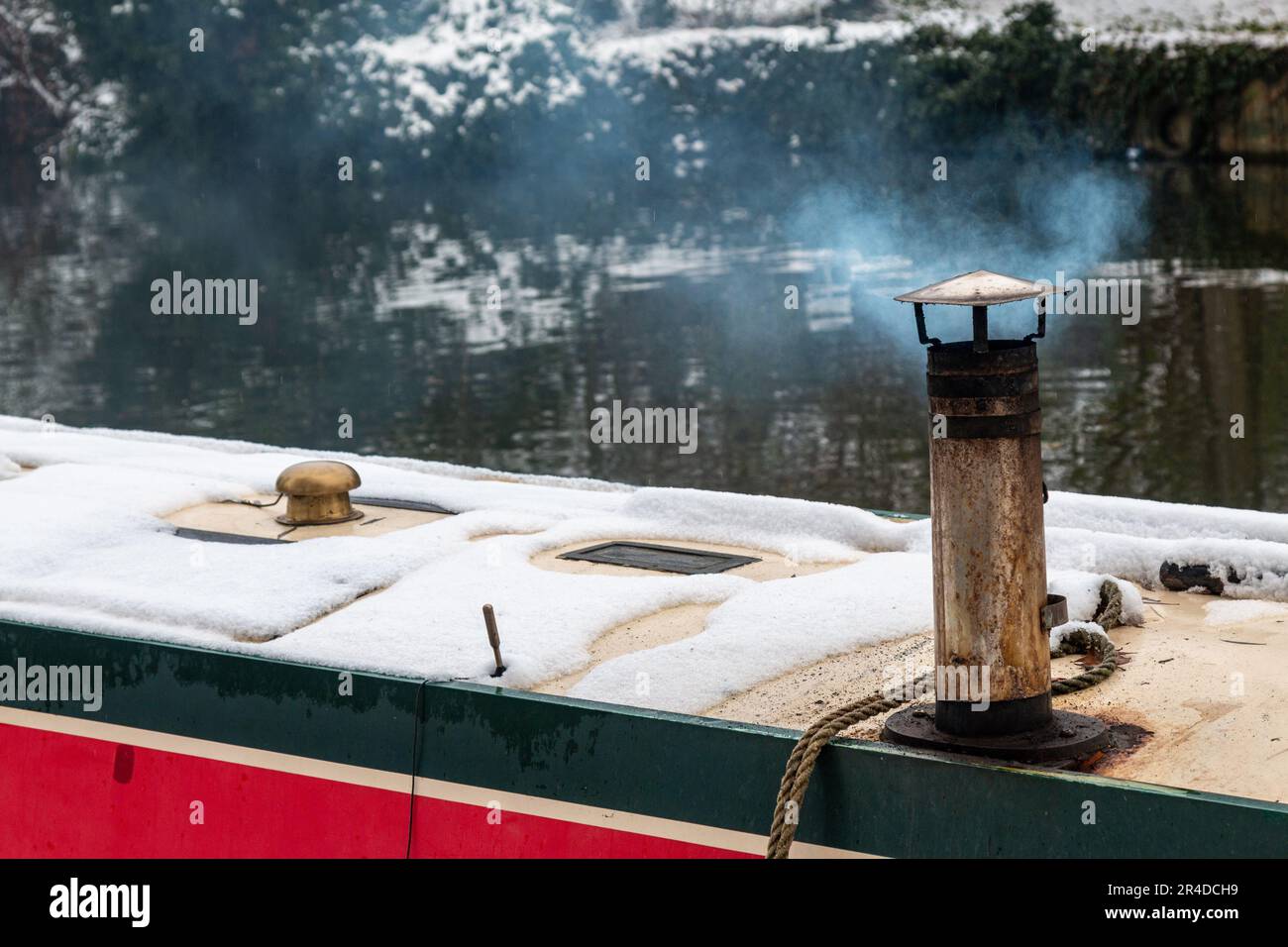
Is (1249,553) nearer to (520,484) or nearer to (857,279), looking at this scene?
(520,484)

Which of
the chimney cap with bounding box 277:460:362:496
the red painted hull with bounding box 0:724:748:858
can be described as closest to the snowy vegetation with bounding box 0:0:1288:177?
the chimney cap with bounding box 277:460:362:496

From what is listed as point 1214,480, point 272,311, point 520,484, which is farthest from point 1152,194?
point 520,484

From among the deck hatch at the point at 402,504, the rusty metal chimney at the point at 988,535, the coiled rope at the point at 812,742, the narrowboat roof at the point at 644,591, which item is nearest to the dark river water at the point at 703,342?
the deck hatch at the point at 402,504

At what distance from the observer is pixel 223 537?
5375 millimetres

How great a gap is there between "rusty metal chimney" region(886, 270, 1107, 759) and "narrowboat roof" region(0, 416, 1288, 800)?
0.26 m

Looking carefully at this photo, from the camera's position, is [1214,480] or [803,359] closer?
[1214,480]

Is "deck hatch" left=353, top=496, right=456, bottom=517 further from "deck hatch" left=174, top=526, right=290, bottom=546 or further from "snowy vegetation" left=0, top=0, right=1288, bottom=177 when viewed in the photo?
"snowy vegetation" left=0, top=0, right=1288, bottom=177

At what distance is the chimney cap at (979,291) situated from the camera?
3.08 m

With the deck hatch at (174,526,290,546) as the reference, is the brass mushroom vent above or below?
above

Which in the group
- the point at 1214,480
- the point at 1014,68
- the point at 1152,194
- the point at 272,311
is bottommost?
the point at 1214,480

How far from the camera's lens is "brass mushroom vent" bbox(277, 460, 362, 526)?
17.9 ft

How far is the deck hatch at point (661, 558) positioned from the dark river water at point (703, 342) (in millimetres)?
9179

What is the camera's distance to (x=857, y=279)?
83.3ft
